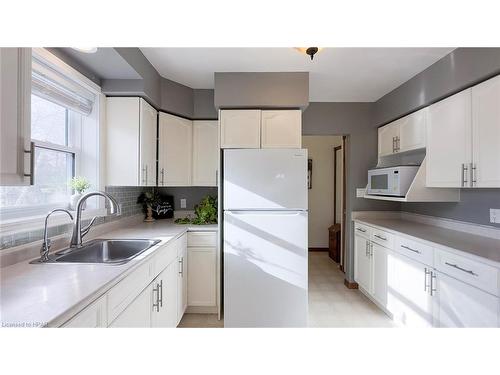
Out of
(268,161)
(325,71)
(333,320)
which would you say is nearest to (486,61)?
(325,71)

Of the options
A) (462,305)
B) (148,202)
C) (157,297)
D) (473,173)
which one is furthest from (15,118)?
(473,173)

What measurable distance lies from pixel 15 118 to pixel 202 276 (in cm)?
198

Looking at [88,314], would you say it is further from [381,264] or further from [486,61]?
[486,61]

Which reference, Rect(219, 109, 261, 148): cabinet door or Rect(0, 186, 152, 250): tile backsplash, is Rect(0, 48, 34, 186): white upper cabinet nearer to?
Rect(0, 186, 152, 250): tile backsplash

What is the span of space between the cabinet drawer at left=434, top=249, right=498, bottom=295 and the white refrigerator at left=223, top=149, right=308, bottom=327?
0.98 metres

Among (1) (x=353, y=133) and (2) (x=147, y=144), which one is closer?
(2) (x=147, y=144)

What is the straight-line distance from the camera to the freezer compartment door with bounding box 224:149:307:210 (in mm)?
2066

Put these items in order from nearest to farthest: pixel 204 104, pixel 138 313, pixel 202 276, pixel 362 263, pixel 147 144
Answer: pixel 138 313 → pixel 147 144 → pixel 202 276 → pixel 204 104 → pixel 362 263

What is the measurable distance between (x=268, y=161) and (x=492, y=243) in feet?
5.88

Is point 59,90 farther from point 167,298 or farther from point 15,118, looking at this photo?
point 167,298

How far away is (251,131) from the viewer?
2.26 metres

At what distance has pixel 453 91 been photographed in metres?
1.88

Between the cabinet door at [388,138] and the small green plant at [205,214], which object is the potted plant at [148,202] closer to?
the small green plant at [205,214]

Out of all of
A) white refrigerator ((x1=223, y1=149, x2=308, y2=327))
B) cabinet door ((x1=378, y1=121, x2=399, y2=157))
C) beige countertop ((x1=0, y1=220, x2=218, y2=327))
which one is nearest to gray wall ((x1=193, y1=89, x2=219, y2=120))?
white refrigerator ((x1=223, y1=149, x2=308, y2=327))
